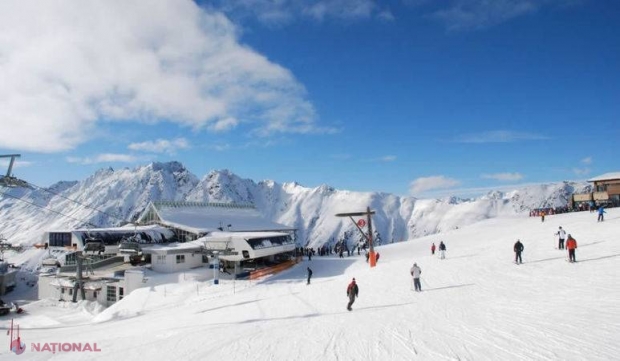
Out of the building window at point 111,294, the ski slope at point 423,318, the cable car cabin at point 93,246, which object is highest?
the cable car cabin at point 93,246

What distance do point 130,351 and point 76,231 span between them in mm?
42390

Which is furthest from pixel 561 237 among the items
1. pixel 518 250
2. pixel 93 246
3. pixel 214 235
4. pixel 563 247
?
pixel 93 246

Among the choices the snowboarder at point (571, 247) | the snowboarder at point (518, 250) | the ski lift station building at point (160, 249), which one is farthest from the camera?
the ski lift station building at point (160, 249)

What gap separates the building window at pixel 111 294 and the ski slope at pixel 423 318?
13822 mm

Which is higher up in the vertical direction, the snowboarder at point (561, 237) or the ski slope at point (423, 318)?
the snowboarder at point (561, 237)

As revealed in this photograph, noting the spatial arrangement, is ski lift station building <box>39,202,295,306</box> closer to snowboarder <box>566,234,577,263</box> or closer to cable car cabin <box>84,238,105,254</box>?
cable car cabin <box>84,238,105,254</box>

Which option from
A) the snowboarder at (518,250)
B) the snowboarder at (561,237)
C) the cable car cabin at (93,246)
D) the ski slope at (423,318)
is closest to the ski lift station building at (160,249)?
the cable car cabin at (93,246)

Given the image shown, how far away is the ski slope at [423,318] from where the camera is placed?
10789 mm

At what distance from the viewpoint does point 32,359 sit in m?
13.5

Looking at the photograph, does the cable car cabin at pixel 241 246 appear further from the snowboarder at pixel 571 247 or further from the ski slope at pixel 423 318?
the snowboarder at pixel 571 247

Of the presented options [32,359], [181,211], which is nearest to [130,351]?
[32,359]

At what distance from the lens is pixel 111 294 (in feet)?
139

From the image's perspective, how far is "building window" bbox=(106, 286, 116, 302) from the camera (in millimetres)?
42231

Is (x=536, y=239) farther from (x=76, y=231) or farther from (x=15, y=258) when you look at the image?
(x=15, y=258)
